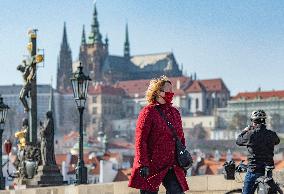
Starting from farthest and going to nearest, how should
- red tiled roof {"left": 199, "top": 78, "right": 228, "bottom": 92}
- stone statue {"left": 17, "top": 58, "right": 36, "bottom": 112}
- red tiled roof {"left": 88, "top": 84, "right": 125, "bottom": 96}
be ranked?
1. red tiled roof {"left": 88, "top": 84, "right": 125, "bottom": 96}
2. red tiled roof {"left": 199, "top": 78, "right": 228, "bottom": 92}
3. stone statue {"left": 17, "top": 58, "right": 36, "bottom": 112}

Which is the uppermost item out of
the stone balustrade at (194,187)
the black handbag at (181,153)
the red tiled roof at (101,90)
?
the red tiled roof at (101,90)

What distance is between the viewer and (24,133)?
2067 cm

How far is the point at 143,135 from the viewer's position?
23.8 feet

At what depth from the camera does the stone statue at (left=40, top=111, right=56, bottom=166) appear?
1773 cm

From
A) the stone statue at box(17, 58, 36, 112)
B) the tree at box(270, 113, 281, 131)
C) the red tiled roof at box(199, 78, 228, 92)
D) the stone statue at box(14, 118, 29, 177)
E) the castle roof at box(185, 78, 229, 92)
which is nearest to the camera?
the stone statue at box(14, 118, 29, 177)

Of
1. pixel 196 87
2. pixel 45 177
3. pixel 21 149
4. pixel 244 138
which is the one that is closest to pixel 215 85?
pixel 196 87

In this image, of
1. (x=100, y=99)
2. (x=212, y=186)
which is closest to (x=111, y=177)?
(x=212, y=186)

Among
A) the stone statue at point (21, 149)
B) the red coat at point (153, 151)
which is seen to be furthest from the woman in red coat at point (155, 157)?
the stone statue at point (21, 149)

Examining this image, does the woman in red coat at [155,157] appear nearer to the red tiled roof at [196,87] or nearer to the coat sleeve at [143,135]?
the coat sleeve at [143,135]

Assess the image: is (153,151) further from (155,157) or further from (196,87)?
(196,87)

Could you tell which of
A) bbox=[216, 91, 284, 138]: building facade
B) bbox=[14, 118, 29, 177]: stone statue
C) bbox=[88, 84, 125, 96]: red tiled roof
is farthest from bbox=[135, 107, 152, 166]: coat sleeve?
bbox=[88, 84, 125, 96]: red tiled roof

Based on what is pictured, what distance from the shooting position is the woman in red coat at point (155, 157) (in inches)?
284

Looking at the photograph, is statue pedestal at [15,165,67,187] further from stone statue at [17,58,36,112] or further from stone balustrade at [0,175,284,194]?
stone balustrade at [0,175,284,194]

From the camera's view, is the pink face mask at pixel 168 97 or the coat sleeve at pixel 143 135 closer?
the coat sleeve at pixel 143 135
